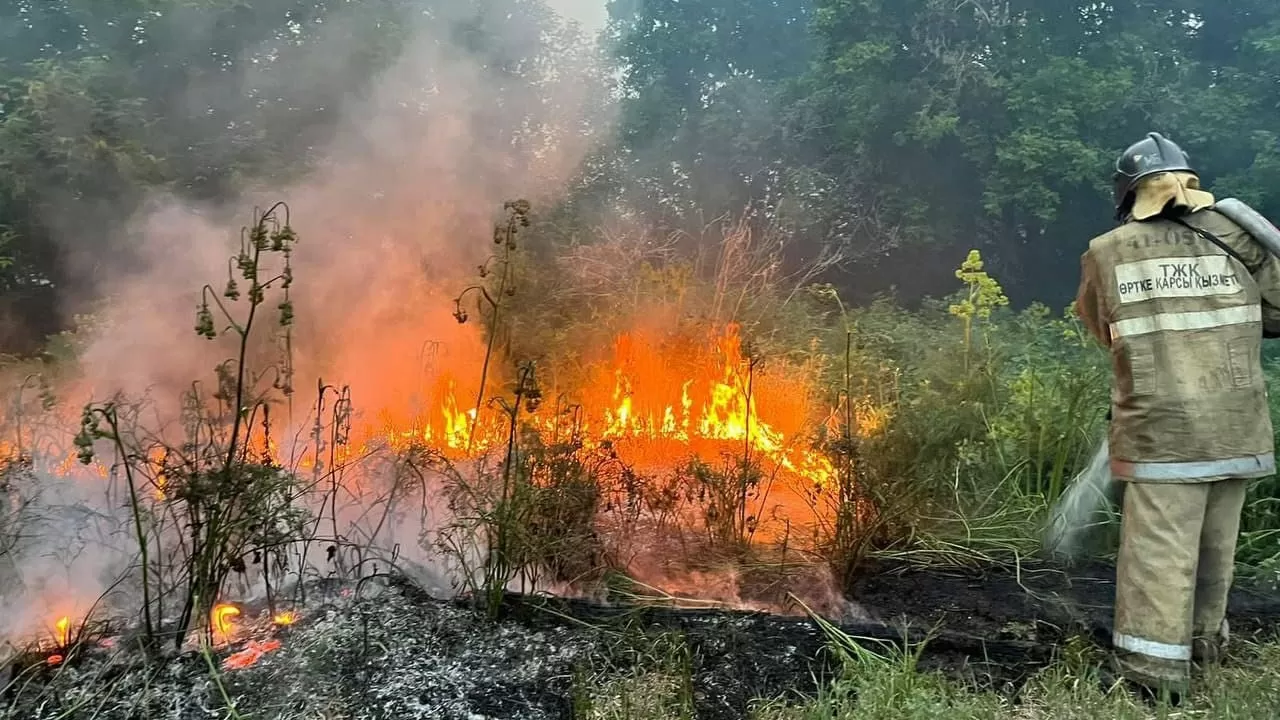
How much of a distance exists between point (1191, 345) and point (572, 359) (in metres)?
4.97

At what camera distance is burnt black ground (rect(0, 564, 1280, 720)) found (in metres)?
2.58

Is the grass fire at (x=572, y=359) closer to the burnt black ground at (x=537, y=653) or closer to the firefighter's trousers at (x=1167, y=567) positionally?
the burnt black ground at (x=537, y=653)

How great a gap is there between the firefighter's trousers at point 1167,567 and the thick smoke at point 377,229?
3.18 m

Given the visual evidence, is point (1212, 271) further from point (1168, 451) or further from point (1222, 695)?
point (1222, 695)

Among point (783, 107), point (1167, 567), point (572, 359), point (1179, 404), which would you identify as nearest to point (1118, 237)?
point (1179, 404)

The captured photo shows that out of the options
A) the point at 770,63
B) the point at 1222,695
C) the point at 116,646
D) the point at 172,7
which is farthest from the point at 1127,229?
the point at 770,63

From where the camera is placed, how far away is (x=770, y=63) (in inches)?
527

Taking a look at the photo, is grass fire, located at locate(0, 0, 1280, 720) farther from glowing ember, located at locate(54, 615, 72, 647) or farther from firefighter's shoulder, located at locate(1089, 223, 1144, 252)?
firefighter's shoulder, located at locate(1089, 223, 1144, 252)

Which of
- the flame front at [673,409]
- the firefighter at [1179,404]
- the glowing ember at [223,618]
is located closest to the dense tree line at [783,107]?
the flame front at [673,409]

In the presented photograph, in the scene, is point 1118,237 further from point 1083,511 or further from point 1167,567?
point 1083,511

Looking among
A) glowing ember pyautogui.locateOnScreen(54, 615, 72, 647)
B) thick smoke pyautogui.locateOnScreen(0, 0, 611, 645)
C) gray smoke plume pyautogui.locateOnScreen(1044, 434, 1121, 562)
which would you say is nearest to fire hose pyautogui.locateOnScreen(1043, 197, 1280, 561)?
gray smoke plume pyautogui.locateOnScreen(1044, 434, 1121, 562)

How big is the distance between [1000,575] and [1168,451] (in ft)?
4.05

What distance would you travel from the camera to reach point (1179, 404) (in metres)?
2.75

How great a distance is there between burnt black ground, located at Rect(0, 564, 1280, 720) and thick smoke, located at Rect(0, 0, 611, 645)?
3.44 feet
